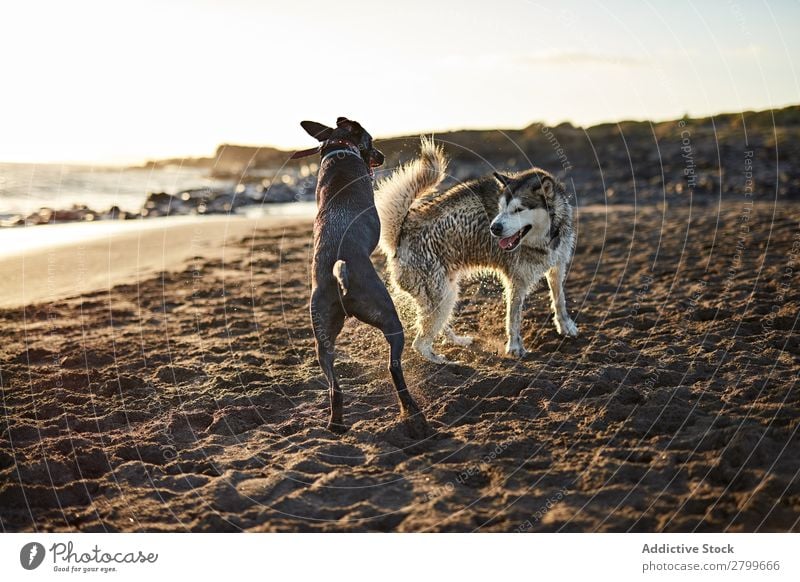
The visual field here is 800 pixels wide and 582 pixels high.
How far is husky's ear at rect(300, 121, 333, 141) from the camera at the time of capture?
6.65 m

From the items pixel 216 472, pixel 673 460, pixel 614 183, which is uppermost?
pixel 614 183

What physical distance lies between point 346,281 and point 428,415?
4.95 ft

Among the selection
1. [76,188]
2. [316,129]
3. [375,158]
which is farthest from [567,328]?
[76,188]

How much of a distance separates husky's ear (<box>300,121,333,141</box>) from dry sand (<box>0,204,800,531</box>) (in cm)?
250

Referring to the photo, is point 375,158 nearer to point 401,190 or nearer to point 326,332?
point 401,190

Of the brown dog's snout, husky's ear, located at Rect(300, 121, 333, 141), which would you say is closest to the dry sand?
the brown dog's snout

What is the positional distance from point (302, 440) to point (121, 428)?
174 centimetres

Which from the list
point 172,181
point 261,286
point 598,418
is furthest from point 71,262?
point 172,181

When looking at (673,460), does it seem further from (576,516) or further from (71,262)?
(71,262)

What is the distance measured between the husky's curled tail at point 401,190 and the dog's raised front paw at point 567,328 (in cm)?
216

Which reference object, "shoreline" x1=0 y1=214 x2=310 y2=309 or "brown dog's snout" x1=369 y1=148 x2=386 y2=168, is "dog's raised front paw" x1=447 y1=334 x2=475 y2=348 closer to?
"brown dog's snout" x1=369 y1=148 x2=386 y2=168

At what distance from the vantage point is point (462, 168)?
29.8m

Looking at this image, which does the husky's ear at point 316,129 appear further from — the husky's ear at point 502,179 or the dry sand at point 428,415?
the dry sand at point 428,415

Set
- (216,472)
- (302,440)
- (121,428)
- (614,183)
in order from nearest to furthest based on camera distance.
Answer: (216,472) < (302,440) < (121,428) < (614,183)
